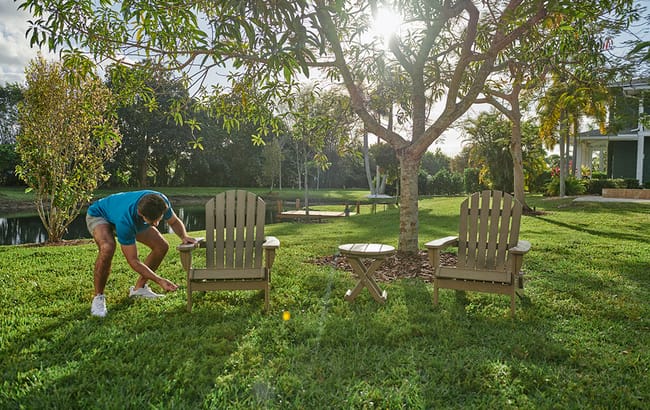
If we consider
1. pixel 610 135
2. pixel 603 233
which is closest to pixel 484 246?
pixel 603 233

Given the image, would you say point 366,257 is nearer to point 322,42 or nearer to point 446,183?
point 322,42

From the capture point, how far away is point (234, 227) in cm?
427

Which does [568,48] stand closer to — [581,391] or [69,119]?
[581,391]

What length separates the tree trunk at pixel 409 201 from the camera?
6.00 metres

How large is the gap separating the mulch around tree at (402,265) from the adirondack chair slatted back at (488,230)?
2.84ft

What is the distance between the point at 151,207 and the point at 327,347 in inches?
74.9

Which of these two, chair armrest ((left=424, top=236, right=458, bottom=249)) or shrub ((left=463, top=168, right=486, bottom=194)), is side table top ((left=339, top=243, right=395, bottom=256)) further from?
shrub ((left=463, top=168, right=486, bottom=194))

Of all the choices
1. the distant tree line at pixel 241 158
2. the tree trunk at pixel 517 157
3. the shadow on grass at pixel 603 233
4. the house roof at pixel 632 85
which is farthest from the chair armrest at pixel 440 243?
the distant tree line at pixel 241 158

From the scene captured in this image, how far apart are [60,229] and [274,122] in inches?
283

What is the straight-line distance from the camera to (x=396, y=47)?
6.22 meters

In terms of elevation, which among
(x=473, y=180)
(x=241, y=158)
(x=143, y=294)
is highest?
(x=241, y=158)

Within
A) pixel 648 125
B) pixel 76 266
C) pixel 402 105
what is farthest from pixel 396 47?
pixel 76 266

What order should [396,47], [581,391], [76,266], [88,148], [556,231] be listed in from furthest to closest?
1. [88,148]
2. [556,231]
3. [396,47]
4. [76,266]
5. [581,391]

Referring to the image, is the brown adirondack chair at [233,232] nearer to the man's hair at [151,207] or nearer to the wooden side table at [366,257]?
the man's hair at [151,207]
